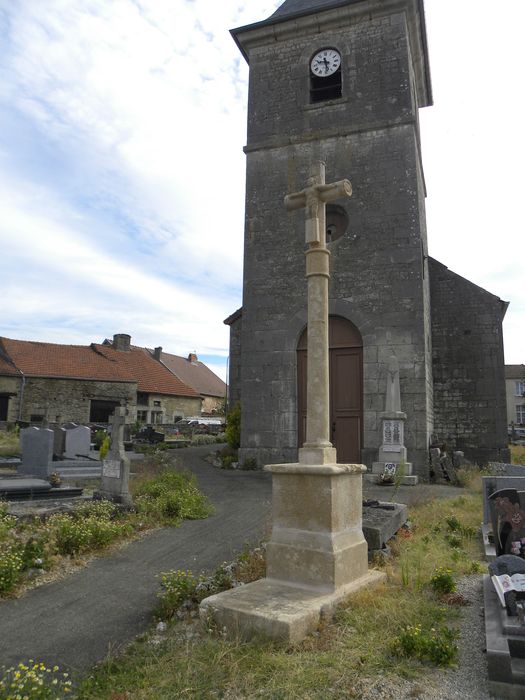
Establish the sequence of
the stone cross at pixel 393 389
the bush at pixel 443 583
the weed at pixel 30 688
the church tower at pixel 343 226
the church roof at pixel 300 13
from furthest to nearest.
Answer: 1. the church roof at pixel 300 13
2. the church tower at pixel 343 226
3. the stone cross at pixel 393 389
4. the bush at pixel 443 583
5. the weed at pixel 30 688

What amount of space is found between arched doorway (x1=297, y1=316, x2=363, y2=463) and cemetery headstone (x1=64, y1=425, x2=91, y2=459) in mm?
6535

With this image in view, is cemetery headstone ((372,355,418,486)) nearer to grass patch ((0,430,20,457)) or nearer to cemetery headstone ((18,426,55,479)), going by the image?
cemetery headstone ((18,426,55,479))

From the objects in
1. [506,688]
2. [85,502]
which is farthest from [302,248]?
[506,688]

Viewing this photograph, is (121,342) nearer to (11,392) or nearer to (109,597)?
(11,392)

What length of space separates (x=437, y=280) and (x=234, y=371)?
6.53 meters

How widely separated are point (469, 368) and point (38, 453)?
10.7 meters

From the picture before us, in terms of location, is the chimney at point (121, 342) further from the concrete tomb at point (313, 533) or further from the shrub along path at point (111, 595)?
the concrete tomb at point (313, 533)

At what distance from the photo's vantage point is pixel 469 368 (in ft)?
46.0

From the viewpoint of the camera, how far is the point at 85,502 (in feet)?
26.1

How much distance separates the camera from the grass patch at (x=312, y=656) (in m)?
2.99

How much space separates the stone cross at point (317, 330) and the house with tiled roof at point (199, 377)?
37460 mm

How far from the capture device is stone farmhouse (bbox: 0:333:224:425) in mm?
27859

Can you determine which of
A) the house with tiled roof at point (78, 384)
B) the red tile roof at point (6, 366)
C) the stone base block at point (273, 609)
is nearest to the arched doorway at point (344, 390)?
the stone base block at point (273, 609)

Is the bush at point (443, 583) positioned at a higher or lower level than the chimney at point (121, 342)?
lower
